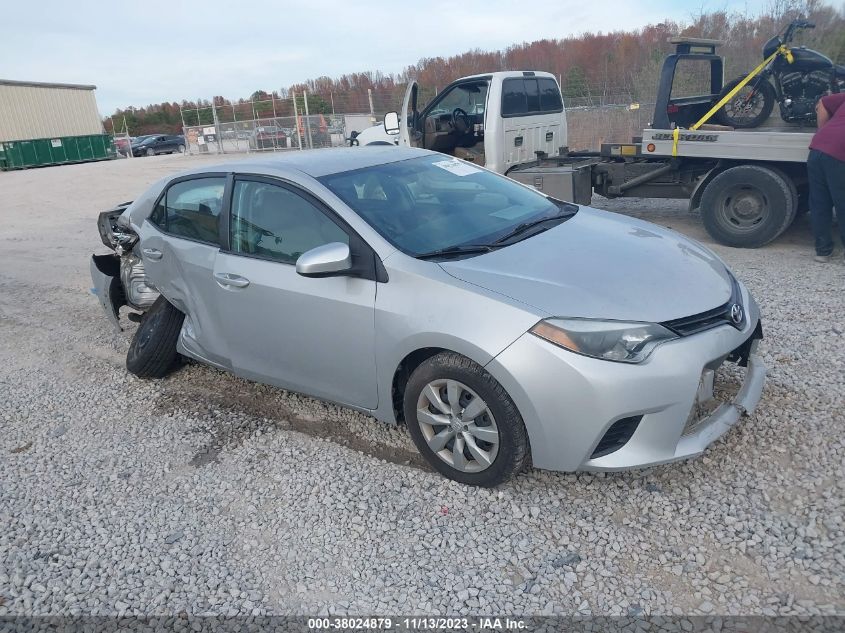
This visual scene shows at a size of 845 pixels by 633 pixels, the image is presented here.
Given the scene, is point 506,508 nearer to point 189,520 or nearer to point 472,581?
point 472,581

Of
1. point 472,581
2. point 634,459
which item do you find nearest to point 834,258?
point 634,459

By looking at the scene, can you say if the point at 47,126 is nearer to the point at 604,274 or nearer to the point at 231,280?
the point at 231,280

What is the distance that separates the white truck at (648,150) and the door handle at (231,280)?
18.4 ft

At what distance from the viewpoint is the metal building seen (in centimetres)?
3549

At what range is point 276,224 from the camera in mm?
3885

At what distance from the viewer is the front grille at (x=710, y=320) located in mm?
2949

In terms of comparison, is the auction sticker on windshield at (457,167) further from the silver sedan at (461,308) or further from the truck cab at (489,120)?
the truck cab at (489,120)

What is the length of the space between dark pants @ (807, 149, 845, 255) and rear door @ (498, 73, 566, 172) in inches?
156

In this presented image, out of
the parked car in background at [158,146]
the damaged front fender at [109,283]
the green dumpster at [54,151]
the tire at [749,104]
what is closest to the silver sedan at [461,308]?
the damaged front fender at [109,283]

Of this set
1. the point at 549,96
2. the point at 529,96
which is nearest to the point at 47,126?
the point at 549,96

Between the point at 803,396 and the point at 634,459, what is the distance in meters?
1.61

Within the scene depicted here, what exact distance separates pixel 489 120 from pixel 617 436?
7.08 meters

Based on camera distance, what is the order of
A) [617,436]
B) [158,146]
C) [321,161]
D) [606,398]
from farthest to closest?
[158,146] → [321,161] → [617,436] → [606,398]

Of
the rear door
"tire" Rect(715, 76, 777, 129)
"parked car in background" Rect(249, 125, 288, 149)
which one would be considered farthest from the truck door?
"parked car in background" Rect(249, 125, 288, 149)
